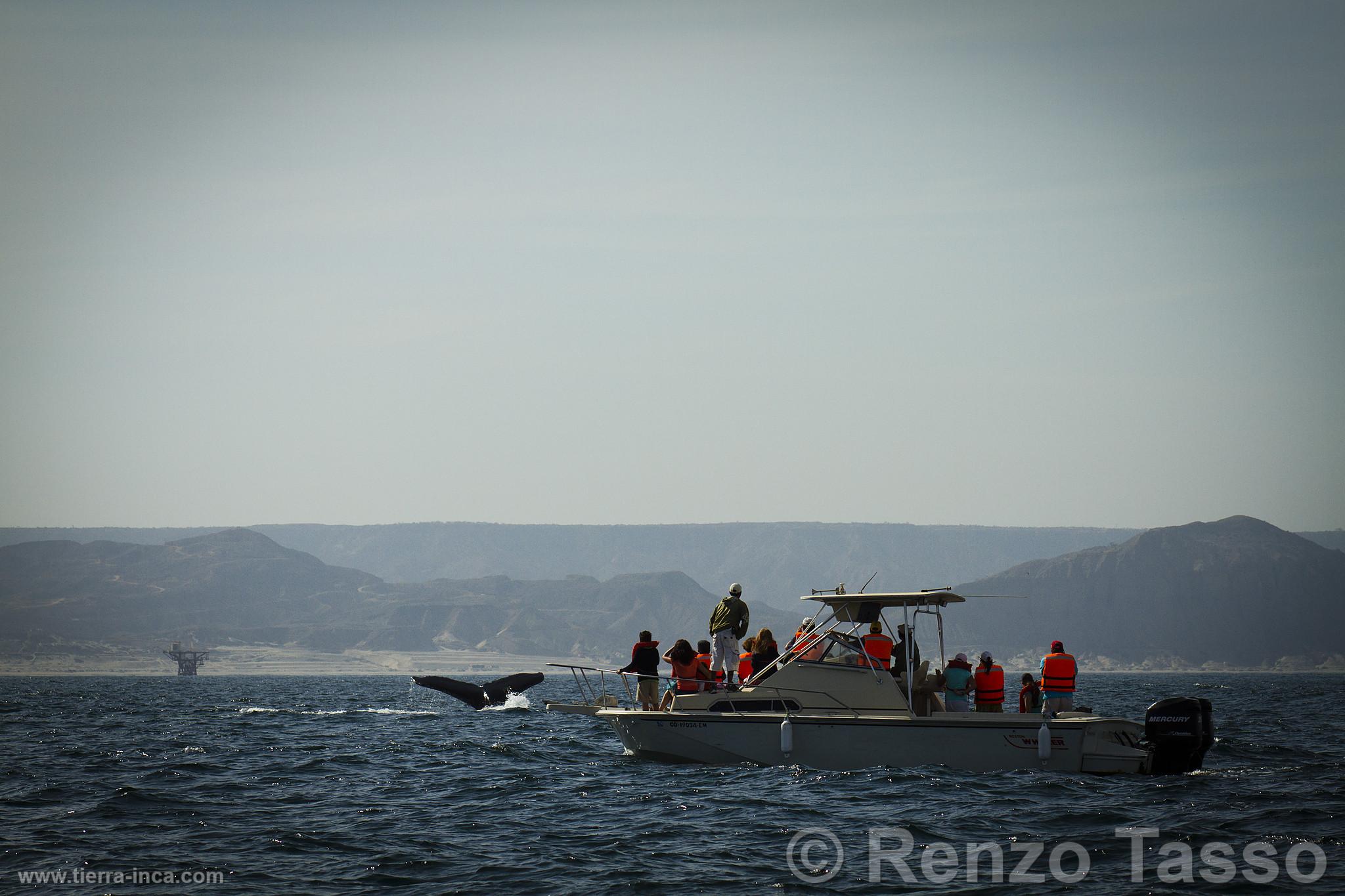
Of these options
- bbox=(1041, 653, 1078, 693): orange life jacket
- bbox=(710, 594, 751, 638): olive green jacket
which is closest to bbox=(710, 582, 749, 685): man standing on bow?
bbox=(710, 594, 751, 638): olive green jacket

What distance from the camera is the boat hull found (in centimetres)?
2183

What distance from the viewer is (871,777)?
21688 millimetres

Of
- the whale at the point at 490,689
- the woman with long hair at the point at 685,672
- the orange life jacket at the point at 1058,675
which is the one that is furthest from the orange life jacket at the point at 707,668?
the whale at the point at 490,689

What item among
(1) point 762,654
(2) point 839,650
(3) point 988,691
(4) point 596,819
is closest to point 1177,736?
(3) point 988,691

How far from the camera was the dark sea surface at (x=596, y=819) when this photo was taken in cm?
1517

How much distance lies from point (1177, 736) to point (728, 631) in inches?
328

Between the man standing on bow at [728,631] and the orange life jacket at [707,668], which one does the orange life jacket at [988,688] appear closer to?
the man standing on bow at [728,631]

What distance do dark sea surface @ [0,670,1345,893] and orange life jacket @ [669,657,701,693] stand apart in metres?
1.44

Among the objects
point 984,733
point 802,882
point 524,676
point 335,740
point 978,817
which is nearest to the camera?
point 802,882

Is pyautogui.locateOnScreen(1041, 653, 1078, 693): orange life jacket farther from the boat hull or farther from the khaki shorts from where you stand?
the khaki shorts

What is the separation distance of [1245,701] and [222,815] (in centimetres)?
6166

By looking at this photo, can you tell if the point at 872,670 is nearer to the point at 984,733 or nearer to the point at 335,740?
the point at 984,733

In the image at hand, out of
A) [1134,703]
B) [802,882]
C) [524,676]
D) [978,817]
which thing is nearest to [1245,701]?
[1134,703]

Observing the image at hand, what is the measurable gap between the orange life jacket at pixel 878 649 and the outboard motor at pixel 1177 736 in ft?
15.0
